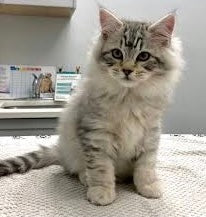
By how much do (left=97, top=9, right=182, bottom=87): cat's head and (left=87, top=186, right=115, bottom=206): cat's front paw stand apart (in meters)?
0.30

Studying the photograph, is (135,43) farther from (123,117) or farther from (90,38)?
(90,38)

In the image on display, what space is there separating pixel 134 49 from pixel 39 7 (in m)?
1.32

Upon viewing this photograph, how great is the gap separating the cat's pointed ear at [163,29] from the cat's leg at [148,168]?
27 centimetres

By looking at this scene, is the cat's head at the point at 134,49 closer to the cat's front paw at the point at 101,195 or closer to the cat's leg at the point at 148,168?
the cat's leg at the point at 148,168

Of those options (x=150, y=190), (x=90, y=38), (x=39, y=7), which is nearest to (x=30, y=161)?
(x=150, y=190)

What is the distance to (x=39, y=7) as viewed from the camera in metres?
2.22

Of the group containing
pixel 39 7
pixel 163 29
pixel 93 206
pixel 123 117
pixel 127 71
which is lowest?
pixel 93 206

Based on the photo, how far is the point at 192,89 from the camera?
8.87 ft

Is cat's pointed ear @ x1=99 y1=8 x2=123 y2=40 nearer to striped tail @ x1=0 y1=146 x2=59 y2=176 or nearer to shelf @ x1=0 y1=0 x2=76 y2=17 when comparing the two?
striped tail @ x1=0 y1=146 x2=59 y2=176

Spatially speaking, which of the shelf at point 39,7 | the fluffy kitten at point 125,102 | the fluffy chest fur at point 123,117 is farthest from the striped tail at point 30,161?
the shelf at point 39,7

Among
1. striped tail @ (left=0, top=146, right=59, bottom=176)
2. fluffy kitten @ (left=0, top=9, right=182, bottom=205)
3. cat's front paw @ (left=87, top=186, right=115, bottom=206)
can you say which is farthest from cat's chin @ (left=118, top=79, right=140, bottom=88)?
striped tail @ (left=0, top=146, right=59, bottom=176)

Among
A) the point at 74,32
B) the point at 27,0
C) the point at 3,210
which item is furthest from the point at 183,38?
the point at 3,210

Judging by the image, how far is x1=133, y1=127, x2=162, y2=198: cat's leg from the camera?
1.12 m

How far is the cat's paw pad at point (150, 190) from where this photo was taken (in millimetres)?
1101
